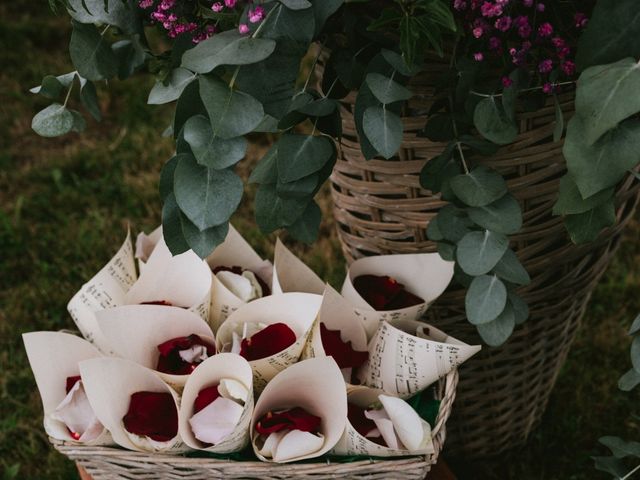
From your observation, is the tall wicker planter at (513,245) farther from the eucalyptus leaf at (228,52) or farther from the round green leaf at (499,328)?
the eucalyptus leaf at (228,52)

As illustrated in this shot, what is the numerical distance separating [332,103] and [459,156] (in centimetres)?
21

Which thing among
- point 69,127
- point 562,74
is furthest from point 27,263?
point 562,74

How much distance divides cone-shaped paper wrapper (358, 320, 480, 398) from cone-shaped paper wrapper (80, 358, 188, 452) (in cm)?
24

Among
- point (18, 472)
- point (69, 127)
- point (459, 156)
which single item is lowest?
point (18, 472)

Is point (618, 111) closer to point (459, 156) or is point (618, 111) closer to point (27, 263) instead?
point (459, 156)

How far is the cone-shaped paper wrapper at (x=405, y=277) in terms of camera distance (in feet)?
3.37

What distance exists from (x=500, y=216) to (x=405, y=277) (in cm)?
28

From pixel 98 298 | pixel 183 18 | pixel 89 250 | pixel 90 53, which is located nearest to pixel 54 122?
pixel 90 53

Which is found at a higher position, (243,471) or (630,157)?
(630,157)

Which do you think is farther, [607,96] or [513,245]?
[513,245]

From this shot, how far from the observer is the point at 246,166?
211cm

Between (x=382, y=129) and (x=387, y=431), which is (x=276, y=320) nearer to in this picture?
(x=387, y=431)

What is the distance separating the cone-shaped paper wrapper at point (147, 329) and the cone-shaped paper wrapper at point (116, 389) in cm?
3

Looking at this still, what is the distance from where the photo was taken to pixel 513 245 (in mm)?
1047
